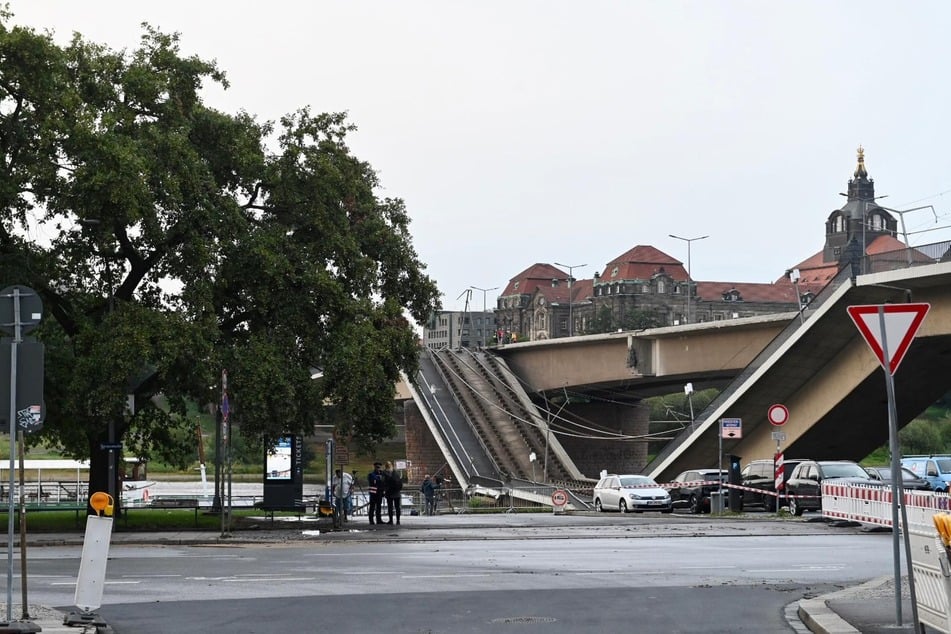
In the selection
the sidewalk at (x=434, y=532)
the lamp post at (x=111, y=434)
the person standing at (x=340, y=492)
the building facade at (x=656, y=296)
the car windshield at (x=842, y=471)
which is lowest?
the sidewalk at (x=434, y=532)

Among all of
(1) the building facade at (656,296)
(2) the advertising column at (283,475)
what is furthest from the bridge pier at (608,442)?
(1) the building facade at (656,296)

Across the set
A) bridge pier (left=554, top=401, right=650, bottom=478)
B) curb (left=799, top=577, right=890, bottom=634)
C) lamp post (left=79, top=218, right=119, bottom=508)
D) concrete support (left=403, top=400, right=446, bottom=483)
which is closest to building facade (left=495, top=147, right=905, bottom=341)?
bridge pier (left=554, top=401, right=650, bottom=478)

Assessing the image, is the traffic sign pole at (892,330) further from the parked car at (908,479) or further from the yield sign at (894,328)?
the parked car at (908,479)

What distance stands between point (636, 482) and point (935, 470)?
10.5 m

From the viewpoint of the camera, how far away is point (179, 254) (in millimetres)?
33375

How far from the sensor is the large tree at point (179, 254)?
31.5 m

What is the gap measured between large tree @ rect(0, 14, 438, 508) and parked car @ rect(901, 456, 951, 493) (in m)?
17.0

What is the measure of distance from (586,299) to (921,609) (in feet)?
612

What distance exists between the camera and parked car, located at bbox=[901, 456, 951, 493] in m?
42.1

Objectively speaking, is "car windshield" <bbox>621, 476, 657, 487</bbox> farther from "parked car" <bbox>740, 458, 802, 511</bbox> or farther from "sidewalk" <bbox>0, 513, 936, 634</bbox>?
"sidewalk" <bbox>0, 513, 936, 634</bbox>

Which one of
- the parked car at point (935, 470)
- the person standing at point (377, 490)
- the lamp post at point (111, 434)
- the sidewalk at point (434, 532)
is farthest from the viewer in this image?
the parked car at point (935, 470)

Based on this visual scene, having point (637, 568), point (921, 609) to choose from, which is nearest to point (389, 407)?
point (637, 568)

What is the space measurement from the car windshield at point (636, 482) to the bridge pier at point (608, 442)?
33.7 metres

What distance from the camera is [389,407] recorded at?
1384 inches
